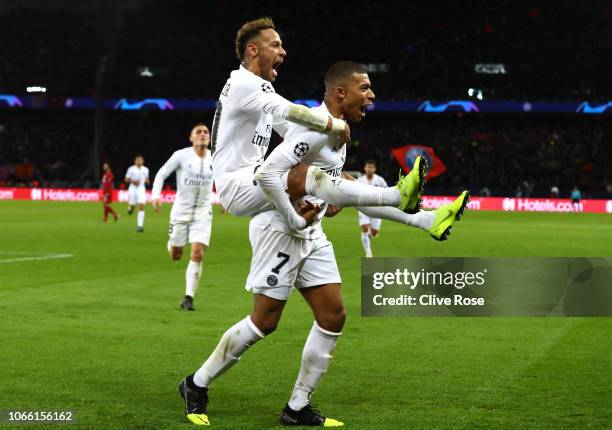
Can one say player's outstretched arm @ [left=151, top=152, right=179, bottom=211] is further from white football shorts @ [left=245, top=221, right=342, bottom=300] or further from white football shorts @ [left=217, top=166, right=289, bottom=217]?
white football shorts @ [left=245, top=221, right=342, bottom=300]

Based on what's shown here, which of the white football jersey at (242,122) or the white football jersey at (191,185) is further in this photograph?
the white football jersey at (191,185)

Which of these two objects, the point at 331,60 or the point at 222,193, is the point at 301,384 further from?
the point at 331,60

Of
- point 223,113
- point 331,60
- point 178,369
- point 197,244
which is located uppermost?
point 331,60

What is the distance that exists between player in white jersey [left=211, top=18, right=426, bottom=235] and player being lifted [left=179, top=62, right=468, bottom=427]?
0.41ft

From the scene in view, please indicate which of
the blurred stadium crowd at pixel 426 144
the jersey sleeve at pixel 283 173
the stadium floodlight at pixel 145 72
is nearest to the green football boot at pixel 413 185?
the jersey sleeve at pixel 283 173

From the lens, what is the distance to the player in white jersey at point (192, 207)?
12.7 m

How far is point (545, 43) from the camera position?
2249 inches

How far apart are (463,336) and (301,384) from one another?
4.65 metres

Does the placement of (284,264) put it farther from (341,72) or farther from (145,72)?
(145,72)

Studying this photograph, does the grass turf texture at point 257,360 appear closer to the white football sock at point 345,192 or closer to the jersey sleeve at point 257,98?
the white football sock at point 345,192

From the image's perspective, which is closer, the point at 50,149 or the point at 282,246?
the point at 282,246

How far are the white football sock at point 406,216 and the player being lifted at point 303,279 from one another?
1.8 inches

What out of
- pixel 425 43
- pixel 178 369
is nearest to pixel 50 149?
pixel 425 43

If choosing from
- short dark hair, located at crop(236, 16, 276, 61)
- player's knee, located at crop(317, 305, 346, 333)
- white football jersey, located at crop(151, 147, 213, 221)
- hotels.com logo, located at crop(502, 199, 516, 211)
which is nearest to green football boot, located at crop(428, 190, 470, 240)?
player's knee, located at crop(317, 305, 346, 333)
